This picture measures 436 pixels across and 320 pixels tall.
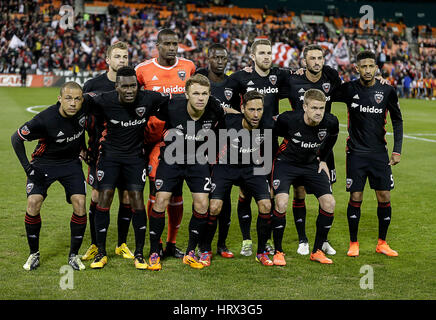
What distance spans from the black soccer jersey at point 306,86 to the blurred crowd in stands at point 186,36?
28.3 meters

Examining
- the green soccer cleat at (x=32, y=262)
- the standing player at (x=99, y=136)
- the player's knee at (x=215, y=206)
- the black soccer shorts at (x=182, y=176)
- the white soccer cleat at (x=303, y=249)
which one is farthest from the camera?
the white soccer cleat at (x=303, y=249)

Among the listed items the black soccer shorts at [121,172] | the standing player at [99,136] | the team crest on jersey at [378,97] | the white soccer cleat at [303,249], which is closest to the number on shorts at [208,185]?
the black soccer shorts at [121,172]

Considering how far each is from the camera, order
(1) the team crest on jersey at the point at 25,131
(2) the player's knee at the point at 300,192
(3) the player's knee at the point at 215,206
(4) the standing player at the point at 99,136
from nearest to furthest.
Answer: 1. (1) the team crest on jersey at the point at 25,131
2. (3) the player's knee at the point at 215,206
3. (4) the standing player at the point at 99,136
4. (2) the player's knee at the point at 300,192

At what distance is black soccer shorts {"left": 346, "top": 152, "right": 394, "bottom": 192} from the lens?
25.5ft

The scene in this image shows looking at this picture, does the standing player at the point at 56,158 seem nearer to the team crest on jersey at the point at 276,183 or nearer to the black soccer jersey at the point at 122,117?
the black soccer jersey at the point at 122,117

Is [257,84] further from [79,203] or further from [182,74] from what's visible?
[79,203]

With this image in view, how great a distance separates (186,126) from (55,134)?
4.86ft

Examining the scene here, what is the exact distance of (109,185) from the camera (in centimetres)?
711

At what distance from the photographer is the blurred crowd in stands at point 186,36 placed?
38000mm

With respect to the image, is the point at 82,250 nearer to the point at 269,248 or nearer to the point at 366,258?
the point at 269,248

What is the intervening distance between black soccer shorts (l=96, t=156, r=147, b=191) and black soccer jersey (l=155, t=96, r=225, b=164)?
35 cm

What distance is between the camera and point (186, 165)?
7.19 metres
